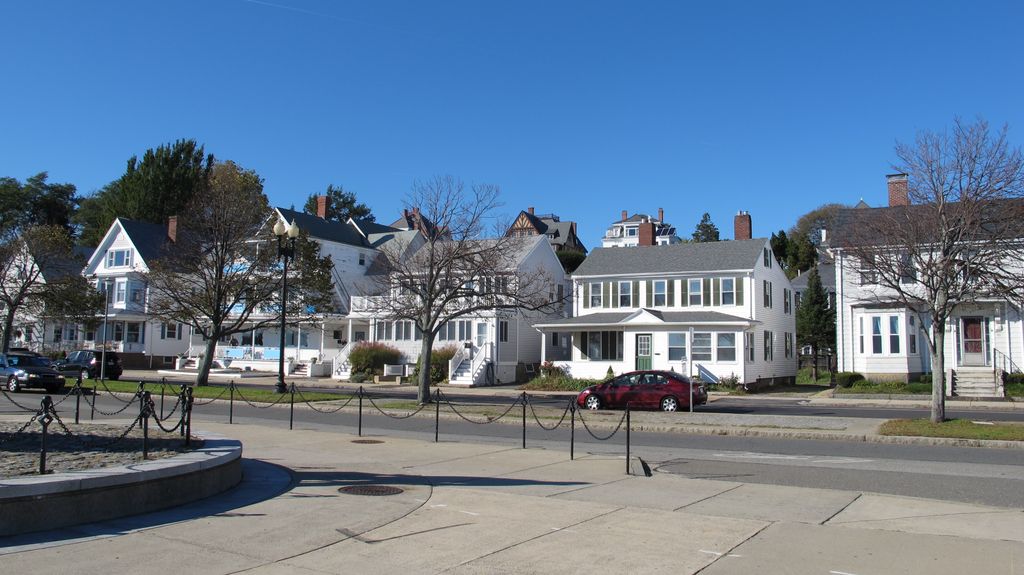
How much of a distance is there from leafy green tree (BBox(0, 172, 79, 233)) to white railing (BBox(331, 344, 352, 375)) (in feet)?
164

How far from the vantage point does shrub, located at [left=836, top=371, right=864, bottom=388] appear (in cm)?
3578

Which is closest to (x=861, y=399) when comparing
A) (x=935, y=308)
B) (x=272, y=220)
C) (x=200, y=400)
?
(x=935, y=308)

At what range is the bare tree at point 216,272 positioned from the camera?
32.9m

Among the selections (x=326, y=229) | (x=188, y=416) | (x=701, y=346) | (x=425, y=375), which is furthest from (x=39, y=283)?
(x=188, y=416)

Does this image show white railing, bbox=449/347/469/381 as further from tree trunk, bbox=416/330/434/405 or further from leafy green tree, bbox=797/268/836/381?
leafy green tree, bbox=797/268/836/381

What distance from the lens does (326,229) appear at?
A: 182 feet

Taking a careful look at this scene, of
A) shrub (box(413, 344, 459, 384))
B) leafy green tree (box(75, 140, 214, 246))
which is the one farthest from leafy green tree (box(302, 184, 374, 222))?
shrub (box(413, 344, 459, 384))

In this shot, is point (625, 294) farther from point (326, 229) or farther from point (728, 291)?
point (326, 229)

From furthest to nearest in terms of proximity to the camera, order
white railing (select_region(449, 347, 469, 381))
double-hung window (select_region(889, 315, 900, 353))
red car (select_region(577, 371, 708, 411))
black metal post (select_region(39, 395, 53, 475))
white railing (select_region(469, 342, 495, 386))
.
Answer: white railing (select_region(449, 347, 469, 381)) < white railing (select_region(469, 342, 495, 386)) < double-hung window (select_region(889, 315, 900, 353)) < red car (select_region(577, 371, 708, 411)) < black metal post (select_region(39, 395, 53, 475))

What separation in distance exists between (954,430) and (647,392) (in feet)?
33.2

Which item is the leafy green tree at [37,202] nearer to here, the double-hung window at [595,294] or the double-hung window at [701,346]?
the double-hung window at [595,294]

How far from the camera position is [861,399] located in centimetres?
3198

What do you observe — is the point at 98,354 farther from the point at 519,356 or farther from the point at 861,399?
the point at 861,399

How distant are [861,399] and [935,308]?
12.9m
